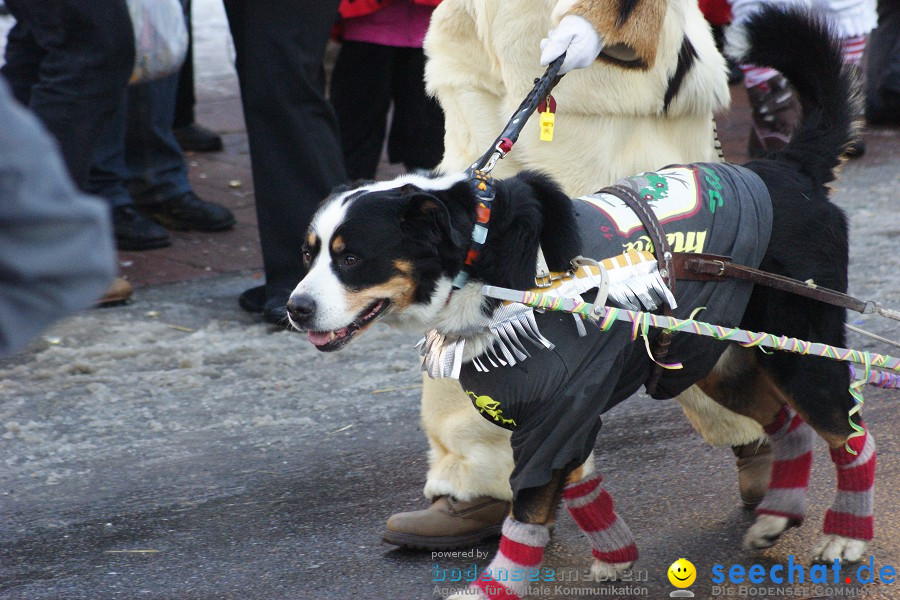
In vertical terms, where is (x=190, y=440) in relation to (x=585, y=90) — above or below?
below

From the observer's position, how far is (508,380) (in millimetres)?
2354

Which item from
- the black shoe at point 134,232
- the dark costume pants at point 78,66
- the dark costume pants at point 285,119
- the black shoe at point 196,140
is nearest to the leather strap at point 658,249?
the dark costume pants at point 285,119

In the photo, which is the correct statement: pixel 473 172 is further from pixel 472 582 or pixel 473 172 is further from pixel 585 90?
pixel 472 582

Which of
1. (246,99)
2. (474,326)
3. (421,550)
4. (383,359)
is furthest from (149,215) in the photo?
(474,326)

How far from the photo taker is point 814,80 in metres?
2.76

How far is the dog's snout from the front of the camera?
233 centimetres

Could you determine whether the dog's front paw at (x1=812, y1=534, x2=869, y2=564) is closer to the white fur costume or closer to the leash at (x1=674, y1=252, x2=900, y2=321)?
the white fur costume

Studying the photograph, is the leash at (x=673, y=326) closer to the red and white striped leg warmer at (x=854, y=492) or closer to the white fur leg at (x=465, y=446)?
the red and white striped leg warmer at (x=854, y=492)

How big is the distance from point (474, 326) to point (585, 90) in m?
0.86

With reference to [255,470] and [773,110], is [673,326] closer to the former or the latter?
[255,470]

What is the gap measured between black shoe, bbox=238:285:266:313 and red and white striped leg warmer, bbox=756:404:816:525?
242 cm

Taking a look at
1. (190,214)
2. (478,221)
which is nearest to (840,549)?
(478,221)

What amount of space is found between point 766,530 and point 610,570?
17.6 inches

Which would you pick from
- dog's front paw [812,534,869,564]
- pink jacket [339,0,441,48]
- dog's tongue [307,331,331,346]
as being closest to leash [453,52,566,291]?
dog's tongue [307,331,331,346]
